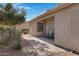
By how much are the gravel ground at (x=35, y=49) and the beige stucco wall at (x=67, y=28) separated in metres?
0.29

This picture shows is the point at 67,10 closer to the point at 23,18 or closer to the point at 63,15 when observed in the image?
the point at 63,15

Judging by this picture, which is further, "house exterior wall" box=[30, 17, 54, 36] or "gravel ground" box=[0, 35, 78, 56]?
"house exterior wall" box=[30, 17, 54, 36]

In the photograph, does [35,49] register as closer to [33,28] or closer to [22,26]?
[33,28]

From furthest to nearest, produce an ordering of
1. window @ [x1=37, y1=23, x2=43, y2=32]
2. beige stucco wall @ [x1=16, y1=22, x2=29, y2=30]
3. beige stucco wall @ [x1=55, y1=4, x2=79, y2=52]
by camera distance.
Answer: window @ [x1=37, y1=23, x2=43, y2=32] < beige stucco wall @ [x1=55, y1=4, x2=79, y2=52] < beige stucco wall @ [x1=16, y1=22, x2=29, y2=30]

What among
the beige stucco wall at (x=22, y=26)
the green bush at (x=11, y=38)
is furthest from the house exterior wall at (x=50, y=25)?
the green bush at (x=11, y=38)

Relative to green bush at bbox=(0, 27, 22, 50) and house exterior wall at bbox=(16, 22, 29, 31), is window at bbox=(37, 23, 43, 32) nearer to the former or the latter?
house exterior wall at bbox=(16, 22, 29, 31)

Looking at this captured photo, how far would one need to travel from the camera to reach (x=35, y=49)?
7633mm

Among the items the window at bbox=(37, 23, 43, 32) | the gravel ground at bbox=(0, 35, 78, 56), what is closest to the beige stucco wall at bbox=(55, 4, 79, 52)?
the gravel ground at bbox=(0, 35, 78, 56)

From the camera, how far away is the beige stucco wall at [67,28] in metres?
7.67

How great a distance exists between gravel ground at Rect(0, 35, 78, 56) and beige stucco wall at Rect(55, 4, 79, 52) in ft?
0.96

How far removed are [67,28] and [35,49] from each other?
4.10 ft

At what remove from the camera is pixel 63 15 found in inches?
308

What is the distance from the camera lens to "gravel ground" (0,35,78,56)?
7.54 meters

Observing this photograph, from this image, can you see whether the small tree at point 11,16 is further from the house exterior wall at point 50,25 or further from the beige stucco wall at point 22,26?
the house exterior wall at point 50,25
